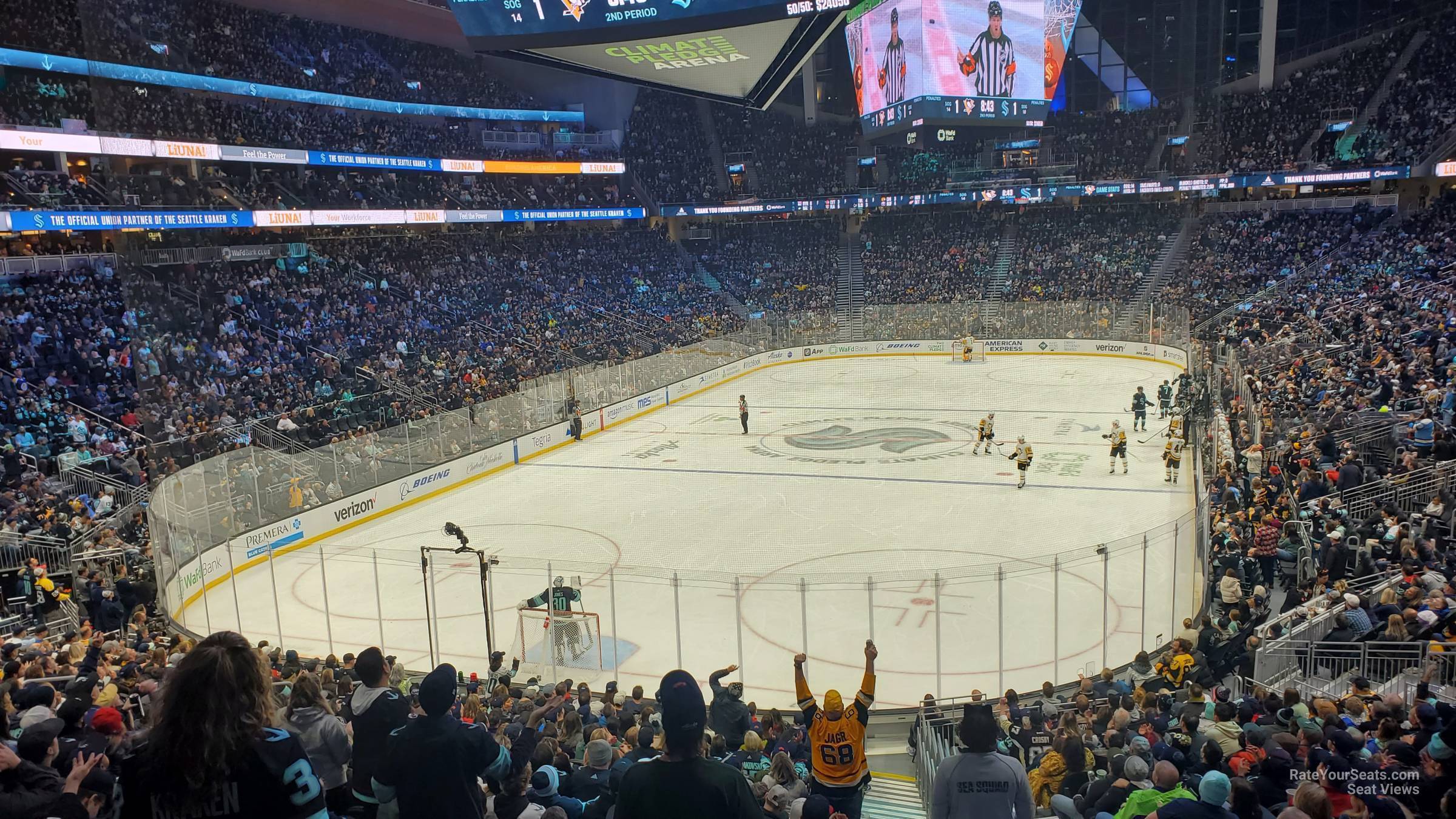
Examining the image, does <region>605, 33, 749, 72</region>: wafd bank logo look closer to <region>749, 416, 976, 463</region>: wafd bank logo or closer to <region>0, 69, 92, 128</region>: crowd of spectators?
<region>749, 416, 976, 463</region>: wafd bank logo

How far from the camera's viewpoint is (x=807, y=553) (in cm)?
1741

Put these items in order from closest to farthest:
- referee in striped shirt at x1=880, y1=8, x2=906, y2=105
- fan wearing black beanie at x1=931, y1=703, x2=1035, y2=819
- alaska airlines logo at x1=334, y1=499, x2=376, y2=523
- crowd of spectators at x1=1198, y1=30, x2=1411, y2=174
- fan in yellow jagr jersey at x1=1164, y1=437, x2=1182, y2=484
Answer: fan wearing black beanie at x1=931, y1=703, x2=1035, y2=819, alaska airlines logo at x1=334, y1=499, x2=376, y2=523, fan in yellow jagr jersey at x1=1164, y1=437, x2=1182, y2=484, referee in striped shirt at x1=880, y1=8, x2=906, y2=105, crowd of spectators at x1=1198, y1=30, x2=1411, y2=174

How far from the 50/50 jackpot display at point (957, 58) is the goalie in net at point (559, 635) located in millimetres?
31785

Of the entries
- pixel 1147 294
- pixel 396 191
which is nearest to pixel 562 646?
pixel 396 191

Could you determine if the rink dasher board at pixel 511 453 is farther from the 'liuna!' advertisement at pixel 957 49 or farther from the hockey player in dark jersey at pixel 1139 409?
the hockey player in dark jersey at pixel 1139 409

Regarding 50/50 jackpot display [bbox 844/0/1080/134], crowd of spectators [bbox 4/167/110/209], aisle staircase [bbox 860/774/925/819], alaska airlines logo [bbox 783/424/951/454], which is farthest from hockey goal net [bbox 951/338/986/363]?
aisle staircase [bbox 860/774/925/819]

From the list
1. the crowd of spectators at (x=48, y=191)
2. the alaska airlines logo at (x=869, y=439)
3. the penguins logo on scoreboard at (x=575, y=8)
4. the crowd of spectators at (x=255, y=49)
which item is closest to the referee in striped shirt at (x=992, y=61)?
the alaska airlines logo at (x=869, y=439)

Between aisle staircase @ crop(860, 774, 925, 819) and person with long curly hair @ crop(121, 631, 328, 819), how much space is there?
4962mm

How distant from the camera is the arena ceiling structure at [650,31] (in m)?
16.4

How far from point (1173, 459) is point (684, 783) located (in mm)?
20439

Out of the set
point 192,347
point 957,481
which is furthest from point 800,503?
point 192,347

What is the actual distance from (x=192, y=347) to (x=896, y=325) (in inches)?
1212

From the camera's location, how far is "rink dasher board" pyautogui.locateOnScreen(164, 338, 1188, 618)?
1636cm

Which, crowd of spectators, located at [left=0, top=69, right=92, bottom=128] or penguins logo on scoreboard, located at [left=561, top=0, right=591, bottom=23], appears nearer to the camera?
penguins logo on scoreboard, located at [left=561, top=0, right=591, bottom=23]
